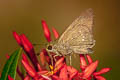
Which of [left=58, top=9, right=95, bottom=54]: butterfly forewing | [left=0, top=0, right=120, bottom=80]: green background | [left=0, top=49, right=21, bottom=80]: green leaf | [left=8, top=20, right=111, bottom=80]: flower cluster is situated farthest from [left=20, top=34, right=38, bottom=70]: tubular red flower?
[left=0, top=0, right=120, bottom=80]: green background

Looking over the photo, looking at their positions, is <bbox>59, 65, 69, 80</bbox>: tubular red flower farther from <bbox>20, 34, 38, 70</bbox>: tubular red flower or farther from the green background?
the green background

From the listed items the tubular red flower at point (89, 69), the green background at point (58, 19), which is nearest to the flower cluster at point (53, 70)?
the tubular red flower at point (89, 69)

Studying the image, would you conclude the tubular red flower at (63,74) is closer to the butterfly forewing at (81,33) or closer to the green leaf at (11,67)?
the green leaf at (11,67)

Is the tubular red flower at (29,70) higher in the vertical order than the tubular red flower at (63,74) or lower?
higher

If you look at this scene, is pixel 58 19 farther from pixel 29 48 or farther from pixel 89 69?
pixel 89 69

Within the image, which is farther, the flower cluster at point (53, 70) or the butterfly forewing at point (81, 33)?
the butterfly forewing at point (81, 33)

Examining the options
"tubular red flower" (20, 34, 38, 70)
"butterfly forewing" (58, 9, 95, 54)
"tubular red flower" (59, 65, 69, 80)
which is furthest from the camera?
"butterfly forewing" (58, 9, 95, 54)

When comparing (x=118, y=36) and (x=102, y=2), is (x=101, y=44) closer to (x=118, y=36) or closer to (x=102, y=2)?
(x=118, y=36)

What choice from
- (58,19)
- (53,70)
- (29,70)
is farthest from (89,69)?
(58,19)
